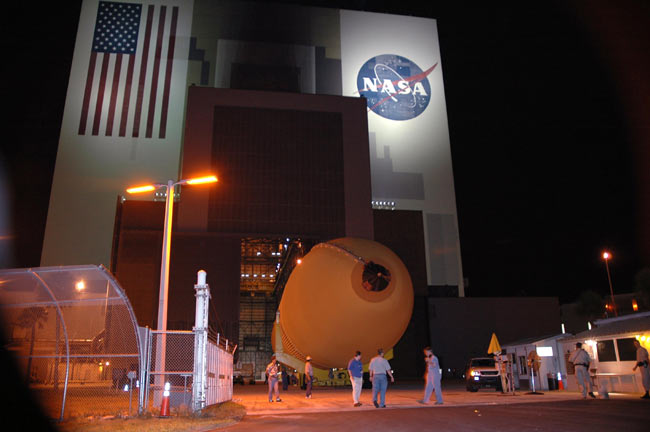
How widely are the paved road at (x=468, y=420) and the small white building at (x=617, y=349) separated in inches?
251

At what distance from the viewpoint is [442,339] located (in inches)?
1433

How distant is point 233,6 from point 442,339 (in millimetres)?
43437

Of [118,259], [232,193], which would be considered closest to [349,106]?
[232,193]

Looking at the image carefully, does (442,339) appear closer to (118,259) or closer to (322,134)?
(322,134)

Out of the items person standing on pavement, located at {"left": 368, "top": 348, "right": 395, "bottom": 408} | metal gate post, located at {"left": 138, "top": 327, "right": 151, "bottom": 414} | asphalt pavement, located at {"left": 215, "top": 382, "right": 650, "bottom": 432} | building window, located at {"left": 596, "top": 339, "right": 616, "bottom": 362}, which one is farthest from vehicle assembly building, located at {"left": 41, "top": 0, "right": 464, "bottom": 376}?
asphalt pavement, located at {"left": 215, "top": 382, "right": 650, "bottom": 432}

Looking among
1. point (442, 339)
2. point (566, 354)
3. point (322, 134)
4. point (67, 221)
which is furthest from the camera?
point (67, 221)

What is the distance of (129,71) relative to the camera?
170ft

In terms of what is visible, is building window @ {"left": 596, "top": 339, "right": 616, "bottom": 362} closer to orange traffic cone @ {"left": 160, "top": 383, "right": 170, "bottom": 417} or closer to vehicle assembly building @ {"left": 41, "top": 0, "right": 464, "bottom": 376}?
orange traffic cone @ {"left": 160, "top": 383, "right": 170, "bottom": 417}

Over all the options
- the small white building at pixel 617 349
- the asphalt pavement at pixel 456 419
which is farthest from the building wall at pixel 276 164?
the asphalt pavement at pixel 456 419

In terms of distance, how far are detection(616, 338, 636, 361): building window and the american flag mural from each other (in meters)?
45.1

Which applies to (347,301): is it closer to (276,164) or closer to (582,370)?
(582,370)

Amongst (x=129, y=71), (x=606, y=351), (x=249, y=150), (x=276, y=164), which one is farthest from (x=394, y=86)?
(x=606, y=351)

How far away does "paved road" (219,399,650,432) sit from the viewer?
27.3 ft

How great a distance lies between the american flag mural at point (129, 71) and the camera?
50312 mm
